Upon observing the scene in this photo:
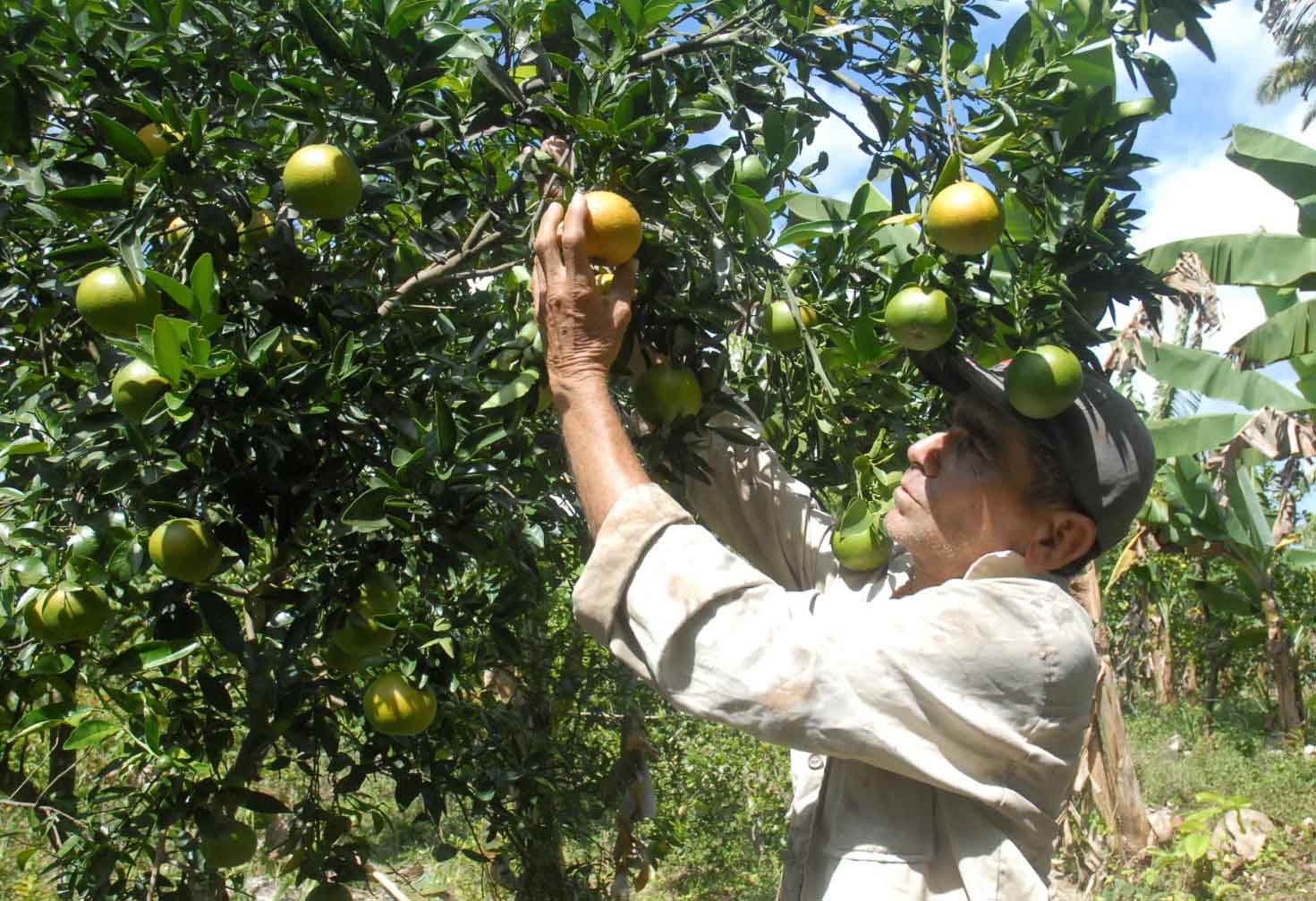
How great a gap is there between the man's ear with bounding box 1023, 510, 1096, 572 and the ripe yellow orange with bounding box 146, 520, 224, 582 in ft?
3.64

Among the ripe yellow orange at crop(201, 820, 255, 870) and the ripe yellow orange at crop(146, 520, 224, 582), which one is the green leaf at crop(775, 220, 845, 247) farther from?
the ripe yellow orange at crop(201, 820, 255, 870)

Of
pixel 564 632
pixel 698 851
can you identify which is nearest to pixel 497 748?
pixel 564 632

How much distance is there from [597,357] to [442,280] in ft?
1.10

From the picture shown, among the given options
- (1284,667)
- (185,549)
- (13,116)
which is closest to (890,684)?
(185,549)

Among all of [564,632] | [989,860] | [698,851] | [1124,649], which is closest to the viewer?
[989,860]

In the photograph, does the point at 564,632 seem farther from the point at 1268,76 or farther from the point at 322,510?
the point at 1268,76

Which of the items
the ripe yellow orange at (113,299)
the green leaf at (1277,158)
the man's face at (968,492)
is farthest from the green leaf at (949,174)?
the green leaf at (1277,158)

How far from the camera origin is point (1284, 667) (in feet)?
29.2

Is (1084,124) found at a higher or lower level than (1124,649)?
higher

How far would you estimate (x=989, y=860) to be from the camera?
1353 mm

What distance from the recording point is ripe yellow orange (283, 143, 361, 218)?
1.29 meters

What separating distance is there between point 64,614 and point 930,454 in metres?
1.25

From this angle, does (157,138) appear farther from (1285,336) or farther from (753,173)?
(1285,336)


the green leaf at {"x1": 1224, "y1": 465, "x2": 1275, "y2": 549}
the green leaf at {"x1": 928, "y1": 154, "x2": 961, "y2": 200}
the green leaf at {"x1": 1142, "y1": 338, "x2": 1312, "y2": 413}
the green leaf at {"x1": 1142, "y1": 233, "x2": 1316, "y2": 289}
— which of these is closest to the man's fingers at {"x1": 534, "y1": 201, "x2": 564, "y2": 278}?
the green leaf at {"x1": 928, "y1": 154, "x2": 961, "y2": 200}
